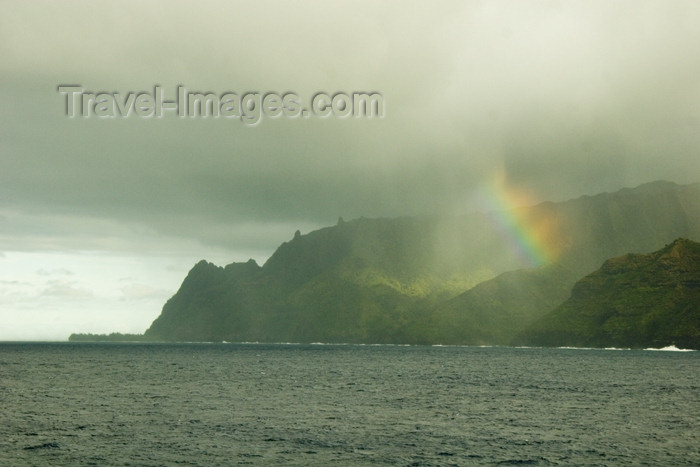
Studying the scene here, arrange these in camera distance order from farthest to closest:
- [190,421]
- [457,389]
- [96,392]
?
[457,389], [96,392], [190,421]

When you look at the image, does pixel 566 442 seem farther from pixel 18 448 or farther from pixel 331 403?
pixel 18 448

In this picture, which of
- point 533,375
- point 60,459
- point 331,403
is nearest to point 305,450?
point 60,459

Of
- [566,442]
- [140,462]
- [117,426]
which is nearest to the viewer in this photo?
[140,462]

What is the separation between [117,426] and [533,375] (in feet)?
331

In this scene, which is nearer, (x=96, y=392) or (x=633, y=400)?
(x=633, y=400)

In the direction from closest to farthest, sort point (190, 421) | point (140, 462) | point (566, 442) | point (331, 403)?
point (140, 462), point (566, 442), point (190, 421), point (331, 403)

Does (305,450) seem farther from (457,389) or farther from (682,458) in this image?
(457,389)

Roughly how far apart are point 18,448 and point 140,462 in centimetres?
1191

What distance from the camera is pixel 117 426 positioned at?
→ 6216 cm

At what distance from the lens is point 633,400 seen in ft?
292

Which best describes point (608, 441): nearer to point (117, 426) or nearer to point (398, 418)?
point (398, 418)

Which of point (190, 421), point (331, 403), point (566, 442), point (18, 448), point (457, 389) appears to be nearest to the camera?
point (18, 448)

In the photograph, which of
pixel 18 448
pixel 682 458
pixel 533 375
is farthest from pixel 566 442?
pixel 533 375

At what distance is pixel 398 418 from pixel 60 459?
34687mm
